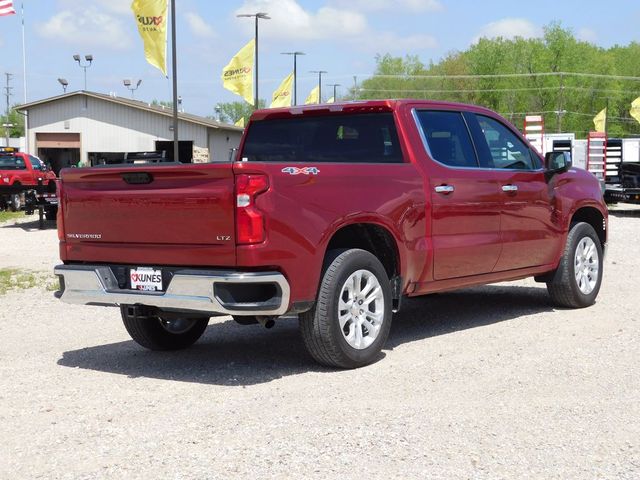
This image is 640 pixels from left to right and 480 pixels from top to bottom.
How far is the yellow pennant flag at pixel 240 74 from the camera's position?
1203 inches

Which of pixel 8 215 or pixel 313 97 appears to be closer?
pixel 8 215

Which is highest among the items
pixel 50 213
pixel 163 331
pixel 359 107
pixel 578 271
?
pixel 359 107

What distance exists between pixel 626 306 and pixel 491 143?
8.14 ft

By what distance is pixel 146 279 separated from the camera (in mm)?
6293

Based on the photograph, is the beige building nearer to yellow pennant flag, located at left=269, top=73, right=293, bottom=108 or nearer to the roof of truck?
yellow pennant flag, located at left=269, top=73, right=293, bottom=108

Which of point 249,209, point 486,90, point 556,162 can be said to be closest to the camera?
point 249,209

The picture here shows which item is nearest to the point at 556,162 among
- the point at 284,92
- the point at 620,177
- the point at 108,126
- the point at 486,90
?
the point at 620,177

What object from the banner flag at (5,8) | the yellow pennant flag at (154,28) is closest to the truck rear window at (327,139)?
the yellow pennant flag at (154,28)

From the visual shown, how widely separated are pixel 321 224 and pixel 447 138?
6.45 ft

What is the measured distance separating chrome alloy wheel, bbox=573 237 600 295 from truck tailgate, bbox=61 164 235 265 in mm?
4571

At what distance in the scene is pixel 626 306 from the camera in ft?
30.9

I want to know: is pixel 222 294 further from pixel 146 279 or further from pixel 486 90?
pixel 486 90

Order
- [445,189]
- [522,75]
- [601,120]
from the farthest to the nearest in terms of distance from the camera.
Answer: [522,75] < [601,120] < [445,189]

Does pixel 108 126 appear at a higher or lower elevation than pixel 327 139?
higher
